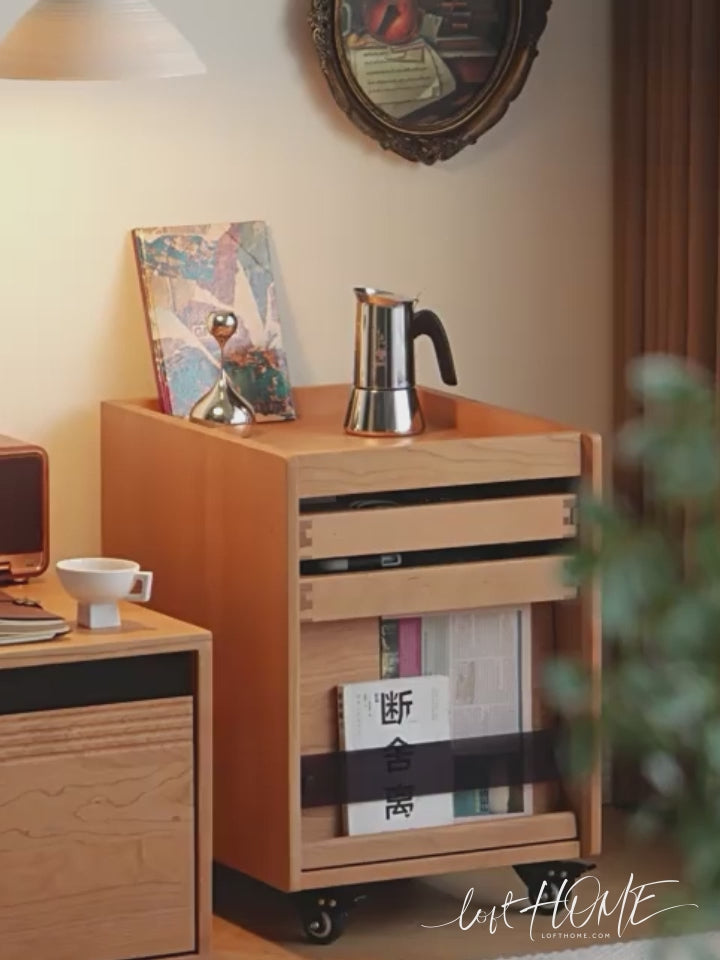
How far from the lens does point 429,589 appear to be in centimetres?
277

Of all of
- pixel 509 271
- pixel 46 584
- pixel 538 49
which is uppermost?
pixel 538 49

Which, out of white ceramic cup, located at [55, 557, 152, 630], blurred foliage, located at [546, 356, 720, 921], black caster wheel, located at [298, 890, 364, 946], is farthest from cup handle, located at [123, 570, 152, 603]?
blurred foliage, located at [546, 356, 720, 921]

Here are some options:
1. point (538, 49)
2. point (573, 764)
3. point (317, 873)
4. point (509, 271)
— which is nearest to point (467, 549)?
point (317, 873)

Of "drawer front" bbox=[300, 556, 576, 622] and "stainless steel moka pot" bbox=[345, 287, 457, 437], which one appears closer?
"drawer front" bbox=[300, 556, 576, 622]

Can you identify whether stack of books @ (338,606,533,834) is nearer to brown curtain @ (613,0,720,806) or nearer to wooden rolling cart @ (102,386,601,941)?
wooden rolling cart @ (102,386,601,941)

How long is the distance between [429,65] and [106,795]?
1.45 metres

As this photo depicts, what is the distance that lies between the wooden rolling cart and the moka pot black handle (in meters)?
0.11

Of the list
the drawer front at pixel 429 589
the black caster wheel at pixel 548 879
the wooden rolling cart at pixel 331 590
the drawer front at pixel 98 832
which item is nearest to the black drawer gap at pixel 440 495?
the wooden rolling cart at pixel 331 590

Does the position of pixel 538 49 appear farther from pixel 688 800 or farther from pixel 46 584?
pixel 688 800

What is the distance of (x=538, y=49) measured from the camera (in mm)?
3393

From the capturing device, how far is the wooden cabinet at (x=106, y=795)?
8.39 ft

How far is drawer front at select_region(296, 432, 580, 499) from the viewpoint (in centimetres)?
269

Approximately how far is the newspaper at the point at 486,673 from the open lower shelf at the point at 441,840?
0.12 ft

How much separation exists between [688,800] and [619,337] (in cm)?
295
